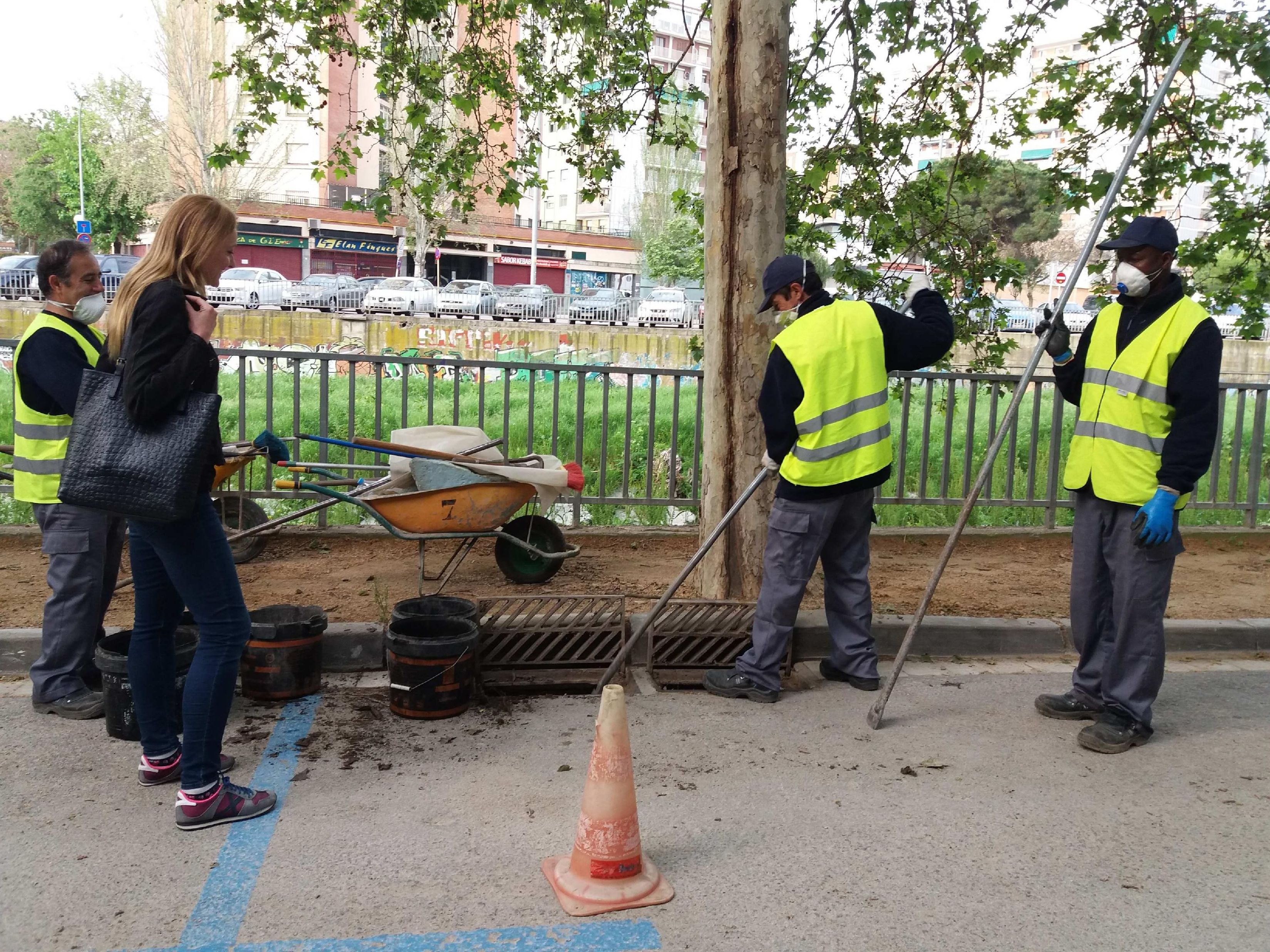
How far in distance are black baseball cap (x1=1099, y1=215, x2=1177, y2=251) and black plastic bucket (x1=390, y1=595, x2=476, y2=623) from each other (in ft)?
10.8

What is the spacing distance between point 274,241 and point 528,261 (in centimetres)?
1535

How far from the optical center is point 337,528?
8.04m

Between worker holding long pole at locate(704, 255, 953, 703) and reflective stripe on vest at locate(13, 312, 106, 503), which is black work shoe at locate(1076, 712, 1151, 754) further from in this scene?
reflective stripe on vest at locate(13, 312, 106, 503)

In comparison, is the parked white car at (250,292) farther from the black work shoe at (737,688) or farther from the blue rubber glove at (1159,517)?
the blue rubber glove at (1159,517)

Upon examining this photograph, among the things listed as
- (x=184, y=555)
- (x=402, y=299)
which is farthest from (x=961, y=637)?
(x=402, y=299)

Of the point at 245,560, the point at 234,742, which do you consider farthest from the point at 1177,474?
the point at 245,560

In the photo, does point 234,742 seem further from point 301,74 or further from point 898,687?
point 301,74

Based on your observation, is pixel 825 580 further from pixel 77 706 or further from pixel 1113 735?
pixel 77 706

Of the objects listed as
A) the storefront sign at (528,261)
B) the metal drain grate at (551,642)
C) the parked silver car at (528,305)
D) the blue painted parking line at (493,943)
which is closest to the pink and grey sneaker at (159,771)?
the blue painted parking line at (493,943)

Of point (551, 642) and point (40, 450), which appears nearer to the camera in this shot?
point (40, 450)

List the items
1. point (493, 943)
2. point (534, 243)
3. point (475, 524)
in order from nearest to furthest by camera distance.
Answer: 1. point (493, 943)
2. point (475, 524)
3. point (534, 243)

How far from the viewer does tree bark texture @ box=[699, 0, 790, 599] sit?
19.2 ft

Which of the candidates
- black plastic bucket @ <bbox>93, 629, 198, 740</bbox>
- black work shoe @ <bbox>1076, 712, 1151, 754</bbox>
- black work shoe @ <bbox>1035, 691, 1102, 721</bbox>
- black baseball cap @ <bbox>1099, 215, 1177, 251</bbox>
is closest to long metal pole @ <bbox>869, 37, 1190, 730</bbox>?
black baseball cap @ <bbox>1099, 215, 1177, 251</bbox>

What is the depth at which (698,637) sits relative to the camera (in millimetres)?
5598
